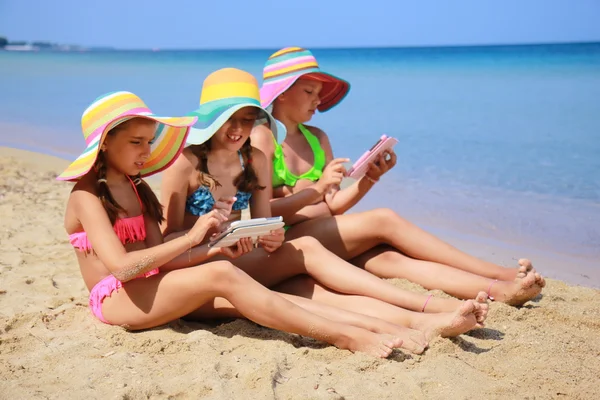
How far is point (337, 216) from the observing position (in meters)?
4.45

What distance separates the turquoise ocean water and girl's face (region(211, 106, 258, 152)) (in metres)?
2.88

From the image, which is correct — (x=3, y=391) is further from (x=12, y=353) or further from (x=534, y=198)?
(x=534, y=198)

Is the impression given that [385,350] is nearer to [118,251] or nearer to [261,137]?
[118,251]

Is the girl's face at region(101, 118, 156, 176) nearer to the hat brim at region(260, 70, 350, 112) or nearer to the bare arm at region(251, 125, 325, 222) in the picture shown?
the bare arm at region(251, 125, 325, 222)

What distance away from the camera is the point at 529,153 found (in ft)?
31.8

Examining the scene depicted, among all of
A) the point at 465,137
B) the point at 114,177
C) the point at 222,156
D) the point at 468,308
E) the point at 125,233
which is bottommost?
the point at 468,308

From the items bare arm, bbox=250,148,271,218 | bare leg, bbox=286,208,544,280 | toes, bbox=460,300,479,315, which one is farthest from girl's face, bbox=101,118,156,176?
toes, bbox=460,300,479,315

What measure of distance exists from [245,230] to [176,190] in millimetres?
636

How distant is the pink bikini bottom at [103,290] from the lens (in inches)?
139

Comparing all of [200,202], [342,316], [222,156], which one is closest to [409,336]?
[342,316]

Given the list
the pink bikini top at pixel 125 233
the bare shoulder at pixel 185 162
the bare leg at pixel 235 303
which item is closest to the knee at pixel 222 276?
the bare leg at pixel 235 303

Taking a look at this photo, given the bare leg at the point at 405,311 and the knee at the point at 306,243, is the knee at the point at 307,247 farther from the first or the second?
the bare leg at the point at 405,311

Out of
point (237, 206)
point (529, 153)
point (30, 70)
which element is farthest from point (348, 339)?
point (30, 70)

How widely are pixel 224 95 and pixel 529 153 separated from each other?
267 inches
